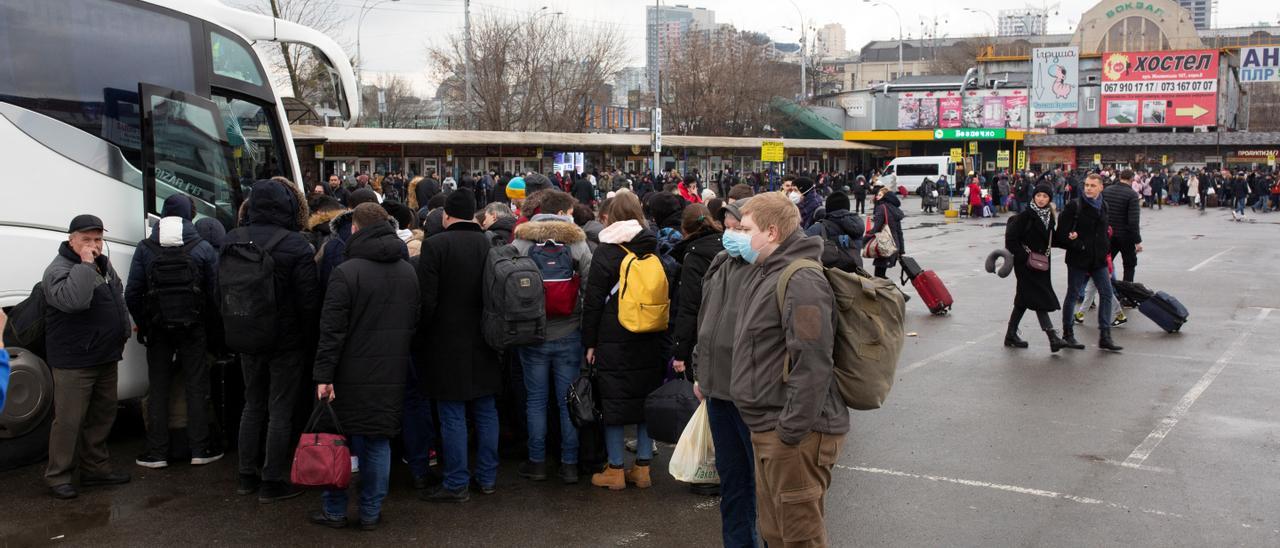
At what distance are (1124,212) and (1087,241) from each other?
2.17m

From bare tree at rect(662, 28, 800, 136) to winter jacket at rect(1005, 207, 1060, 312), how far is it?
192 ft

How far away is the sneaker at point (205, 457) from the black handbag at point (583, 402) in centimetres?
252

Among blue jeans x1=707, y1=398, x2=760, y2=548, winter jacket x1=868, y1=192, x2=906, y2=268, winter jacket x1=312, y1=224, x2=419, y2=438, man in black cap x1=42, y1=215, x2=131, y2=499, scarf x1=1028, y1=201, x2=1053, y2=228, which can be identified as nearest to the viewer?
blue jeans x1=707, y1=398, x2=760, y2=548

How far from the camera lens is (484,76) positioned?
53.2 m

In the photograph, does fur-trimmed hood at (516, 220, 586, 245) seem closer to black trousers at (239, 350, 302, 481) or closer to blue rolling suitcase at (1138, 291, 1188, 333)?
black trousers at (239, 350, 302, 481)

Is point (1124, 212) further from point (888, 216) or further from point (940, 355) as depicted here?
point (940, 355)

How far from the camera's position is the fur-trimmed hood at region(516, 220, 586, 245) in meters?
6.52

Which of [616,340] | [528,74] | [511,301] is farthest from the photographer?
[528,74]

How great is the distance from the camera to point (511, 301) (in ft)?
19.8

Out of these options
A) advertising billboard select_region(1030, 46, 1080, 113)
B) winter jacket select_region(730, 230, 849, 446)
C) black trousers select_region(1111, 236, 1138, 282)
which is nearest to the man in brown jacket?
winter jacket select_region(730, 230, 849, 446)

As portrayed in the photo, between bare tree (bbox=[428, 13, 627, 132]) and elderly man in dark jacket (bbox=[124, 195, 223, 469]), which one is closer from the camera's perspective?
elderly man in dark jacket (bbox=[124, 195, 223, 469])

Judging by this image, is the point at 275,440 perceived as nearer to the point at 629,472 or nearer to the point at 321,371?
the point at 321,371

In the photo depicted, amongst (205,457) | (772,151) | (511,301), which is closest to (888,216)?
(511,301)

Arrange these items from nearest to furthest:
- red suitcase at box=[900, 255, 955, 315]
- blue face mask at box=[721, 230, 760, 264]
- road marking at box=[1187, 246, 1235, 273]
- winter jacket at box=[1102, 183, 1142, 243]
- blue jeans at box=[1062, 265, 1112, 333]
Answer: blue face mask at box=[721, 230, 760, 264] < blue jeans at box=[1062, 265, 1112, 333] < winter jacket at box=[1102, 183, 1142, 243] < red suitcase at box=[900, 255, 955, 315] < road marking at box=[1187, 246, 1235, 273]
